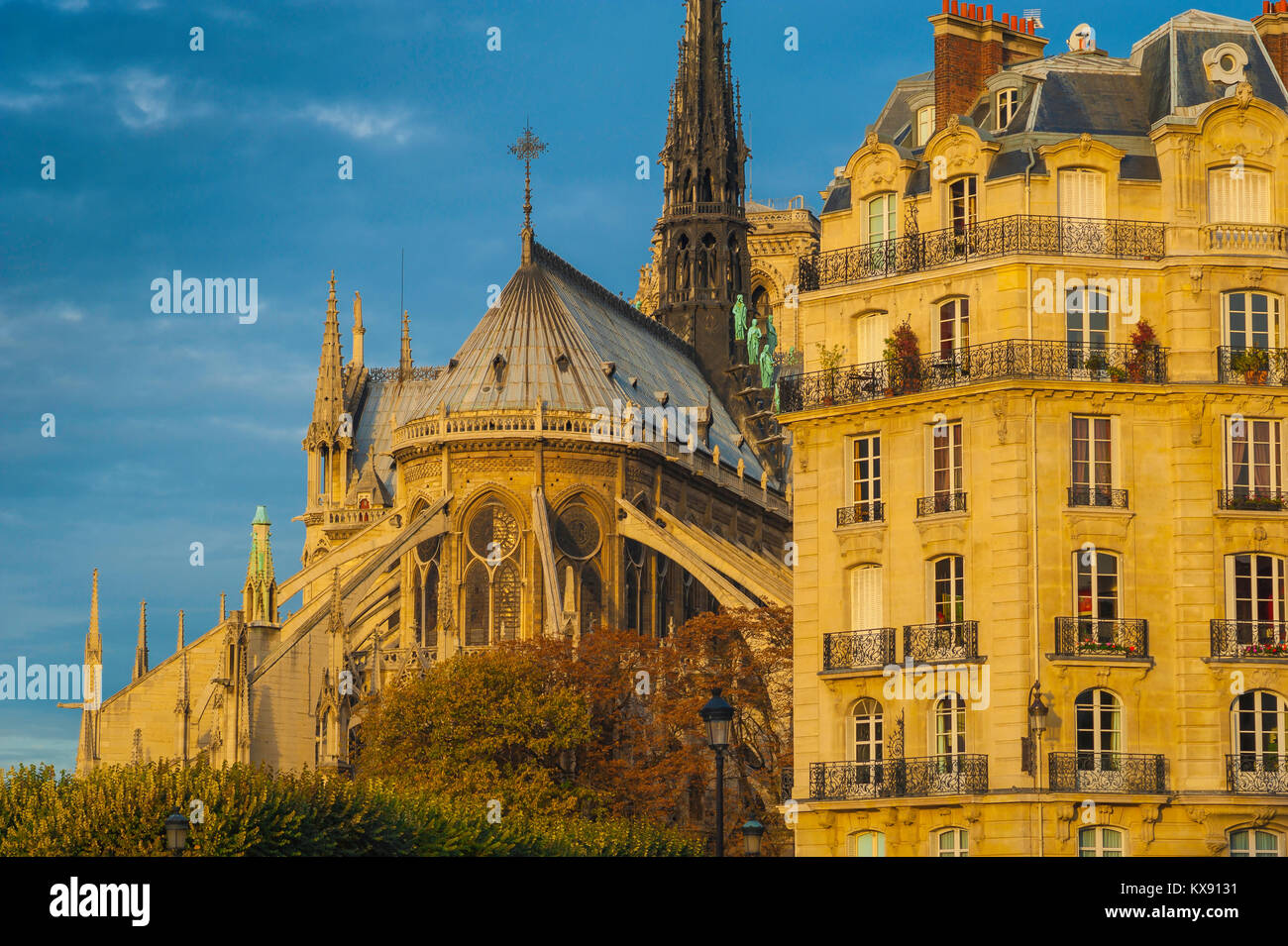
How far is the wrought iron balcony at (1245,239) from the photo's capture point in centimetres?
5194

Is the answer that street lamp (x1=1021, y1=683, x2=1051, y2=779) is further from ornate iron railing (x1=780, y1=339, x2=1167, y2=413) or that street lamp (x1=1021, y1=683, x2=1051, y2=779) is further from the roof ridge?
the roof ridge

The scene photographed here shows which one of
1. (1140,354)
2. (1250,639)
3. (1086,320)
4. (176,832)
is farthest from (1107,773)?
(176,832)

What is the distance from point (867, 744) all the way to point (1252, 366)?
10.3 metres

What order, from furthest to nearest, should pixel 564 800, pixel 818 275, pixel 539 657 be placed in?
pixel 539 657 → pixel 564 800 → pixel 818 275

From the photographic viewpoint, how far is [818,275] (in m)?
55.1

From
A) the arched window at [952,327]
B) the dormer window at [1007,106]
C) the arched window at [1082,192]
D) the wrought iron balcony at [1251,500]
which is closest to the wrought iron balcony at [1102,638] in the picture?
the wrought iron balcony at [1251,500]

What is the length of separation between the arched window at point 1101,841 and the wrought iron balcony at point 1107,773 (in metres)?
0.73

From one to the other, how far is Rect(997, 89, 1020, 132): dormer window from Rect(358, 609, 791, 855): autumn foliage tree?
57.4 ft

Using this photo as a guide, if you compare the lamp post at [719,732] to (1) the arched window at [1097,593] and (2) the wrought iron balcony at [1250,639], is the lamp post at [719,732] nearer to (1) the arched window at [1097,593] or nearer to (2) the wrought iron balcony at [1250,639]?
(1) the arched window at [1097,593]

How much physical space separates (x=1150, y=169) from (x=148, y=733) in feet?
130

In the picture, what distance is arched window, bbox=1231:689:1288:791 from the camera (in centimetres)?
4912
